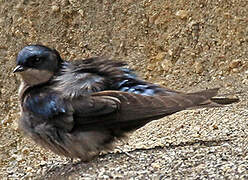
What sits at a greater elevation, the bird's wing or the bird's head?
the bird's head

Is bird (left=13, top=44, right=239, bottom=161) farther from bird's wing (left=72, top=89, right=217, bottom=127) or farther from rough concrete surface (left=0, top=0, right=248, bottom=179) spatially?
rough concrete surface (left=0, top=0, right=248, bottom=179)

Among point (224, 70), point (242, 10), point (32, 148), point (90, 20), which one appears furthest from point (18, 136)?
point (242, 10)

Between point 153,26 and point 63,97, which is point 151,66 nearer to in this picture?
point 153,26

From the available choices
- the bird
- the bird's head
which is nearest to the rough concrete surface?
the bird

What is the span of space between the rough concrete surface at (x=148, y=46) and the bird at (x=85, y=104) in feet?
2.11

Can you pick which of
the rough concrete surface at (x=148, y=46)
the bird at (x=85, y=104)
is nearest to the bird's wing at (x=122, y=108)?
the bird at (x=85, y=104)

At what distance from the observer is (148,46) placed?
6387 millimetres

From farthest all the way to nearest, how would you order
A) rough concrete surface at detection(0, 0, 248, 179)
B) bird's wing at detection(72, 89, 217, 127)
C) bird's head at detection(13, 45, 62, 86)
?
rough concrete surface at detection(0, 0, 248, 179)
bird's head at detection(13, 45, 62, 86)
bird's wing at detection(72, 89, 217, 127)

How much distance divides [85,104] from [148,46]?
2.97 meters

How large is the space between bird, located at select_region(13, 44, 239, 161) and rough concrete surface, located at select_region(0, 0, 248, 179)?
64 centimetres

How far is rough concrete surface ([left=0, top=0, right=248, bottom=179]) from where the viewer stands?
4898 mm

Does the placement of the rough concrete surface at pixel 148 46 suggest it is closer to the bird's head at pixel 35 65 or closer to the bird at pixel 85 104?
the bird at pixel 85 104

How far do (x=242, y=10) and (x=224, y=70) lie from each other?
2.16 feet

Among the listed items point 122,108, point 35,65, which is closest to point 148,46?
point 35,65
